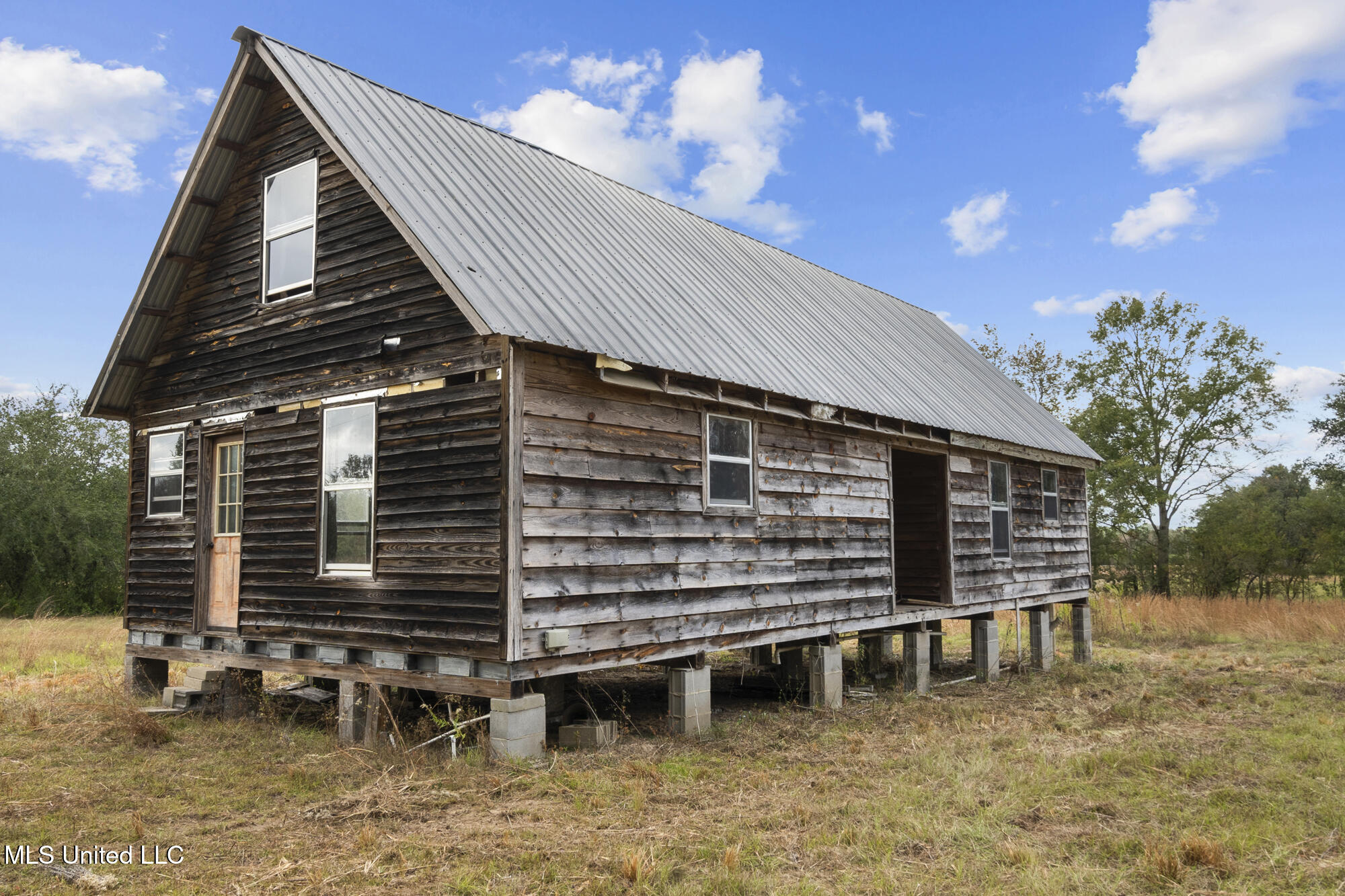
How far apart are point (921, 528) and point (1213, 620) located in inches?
554

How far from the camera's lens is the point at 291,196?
38.6ft

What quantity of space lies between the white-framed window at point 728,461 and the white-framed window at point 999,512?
24.2 ft

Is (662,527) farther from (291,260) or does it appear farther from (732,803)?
(291,260)

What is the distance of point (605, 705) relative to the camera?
44.6 feet

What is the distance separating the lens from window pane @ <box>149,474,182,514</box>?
1320cm

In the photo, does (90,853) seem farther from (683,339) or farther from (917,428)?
(917,428)

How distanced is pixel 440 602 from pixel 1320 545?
35599 millimetres

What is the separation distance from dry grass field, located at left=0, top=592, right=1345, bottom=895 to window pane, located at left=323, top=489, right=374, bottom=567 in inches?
79.2

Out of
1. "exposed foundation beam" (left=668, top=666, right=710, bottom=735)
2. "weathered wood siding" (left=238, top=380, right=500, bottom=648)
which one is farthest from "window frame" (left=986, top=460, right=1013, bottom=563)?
"weathered wood siding" (left=238, top=380, right=500, bottom=648)

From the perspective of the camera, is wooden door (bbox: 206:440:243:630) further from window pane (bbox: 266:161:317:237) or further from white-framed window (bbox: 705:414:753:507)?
white-framed window (bbox: 705:414:753:507)

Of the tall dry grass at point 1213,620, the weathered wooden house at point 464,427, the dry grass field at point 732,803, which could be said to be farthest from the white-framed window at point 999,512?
the tall dry grass at point 1213,620

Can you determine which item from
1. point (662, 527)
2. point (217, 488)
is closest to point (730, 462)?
point (662, 527)

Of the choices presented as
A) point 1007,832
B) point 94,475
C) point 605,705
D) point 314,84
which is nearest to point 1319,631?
point 605,705

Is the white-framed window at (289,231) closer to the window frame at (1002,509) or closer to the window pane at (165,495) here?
the window pane at (165,495)
